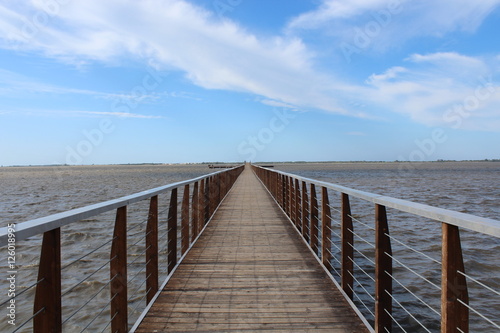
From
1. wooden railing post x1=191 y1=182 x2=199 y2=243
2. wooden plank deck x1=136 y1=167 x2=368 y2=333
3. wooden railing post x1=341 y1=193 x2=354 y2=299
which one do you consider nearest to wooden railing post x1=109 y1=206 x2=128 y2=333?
wooden plank deck x1=136 y1=167 x2=368 y2=333

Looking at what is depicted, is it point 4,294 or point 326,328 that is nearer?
point 326,328

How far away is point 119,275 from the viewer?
2475 millimetres

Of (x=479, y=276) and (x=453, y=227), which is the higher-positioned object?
(x=453, y=227)

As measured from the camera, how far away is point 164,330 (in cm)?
252

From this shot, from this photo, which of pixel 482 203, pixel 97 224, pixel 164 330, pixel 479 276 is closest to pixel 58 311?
pixel 164 330

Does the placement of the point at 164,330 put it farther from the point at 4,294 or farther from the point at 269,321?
the point at 4,294

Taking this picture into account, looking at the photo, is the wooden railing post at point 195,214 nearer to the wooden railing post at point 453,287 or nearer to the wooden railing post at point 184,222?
the wooden railing post at point 184,222

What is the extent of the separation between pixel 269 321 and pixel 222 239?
2964 millimetres

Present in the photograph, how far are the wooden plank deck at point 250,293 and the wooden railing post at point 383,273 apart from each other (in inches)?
8.1

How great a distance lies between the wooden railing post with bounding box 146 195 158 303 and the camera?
10.3 feet

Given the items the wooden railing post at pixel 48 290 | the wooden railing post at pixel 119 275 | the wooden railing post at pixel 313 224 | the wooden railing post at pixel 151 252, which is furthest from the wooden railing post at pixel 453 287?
the wooden railing post at pixel 313 224

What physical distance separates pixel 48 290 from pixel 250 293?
196 cm

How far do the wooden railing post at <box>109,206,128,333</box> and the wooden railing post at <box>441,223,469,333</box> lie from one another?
1958 millimetres

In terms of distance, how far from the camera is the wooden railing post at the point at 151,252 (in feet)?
10.3
